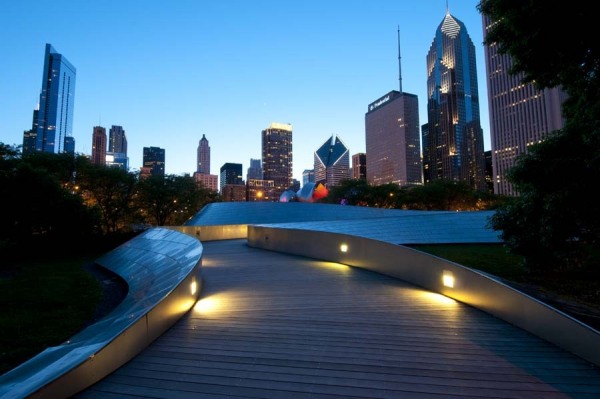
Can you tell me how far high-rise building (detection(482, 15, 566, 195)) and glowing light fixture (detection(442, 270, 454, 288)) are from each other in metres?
130

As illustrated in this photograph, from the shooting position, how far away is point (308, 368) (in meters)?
4.23

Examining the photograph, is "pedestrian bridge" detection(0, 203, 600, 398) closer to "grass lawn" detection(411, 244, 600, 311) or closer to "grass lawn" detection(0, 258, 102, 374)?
"grass lawn" detection(411, 244, 600, 311)

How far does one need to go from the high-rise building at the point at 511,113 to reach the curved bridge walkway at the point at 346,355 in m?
132

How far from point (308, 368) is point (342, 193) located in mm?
58093

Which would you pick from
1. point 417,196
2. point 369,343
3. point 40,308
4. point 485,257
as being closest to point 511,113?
point 417,196

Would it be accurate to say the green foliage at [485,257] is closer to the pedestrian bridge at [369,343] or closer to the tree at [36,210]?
the pedestrian bridge at [369,343]

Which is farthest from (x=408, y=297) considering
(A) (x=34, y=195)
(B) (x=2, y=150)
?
(B) (x=2, y=150)

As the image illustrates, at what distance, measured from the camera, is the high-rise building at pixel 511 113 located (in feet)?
392

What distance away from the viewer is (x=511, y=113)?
130 m

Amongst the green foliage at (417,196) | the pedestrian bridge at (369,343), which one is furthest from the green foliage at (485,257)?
the green foliage at (417,196)

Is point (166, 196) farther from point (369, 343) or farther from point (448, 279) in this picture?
point (369, 343)

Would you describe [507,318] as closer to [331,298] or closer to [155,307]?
[331,298]

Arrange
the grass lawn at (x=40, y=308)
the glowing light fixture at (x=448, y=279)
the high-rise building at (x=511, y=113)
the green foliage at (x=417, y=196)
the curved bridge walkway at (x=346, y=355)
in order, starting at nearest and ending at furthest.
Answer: the curved bridge walkway at (x=346, y=355)
the grass lawn at (x=40, y=308)
the glowing light fixture at (x=448, y=279)
the green foliage at (x=417, y=196)
the high-rise building at (x=511, y=113)

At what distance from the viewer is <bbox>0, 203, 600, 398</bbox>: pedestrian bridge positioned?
3.79 meters
